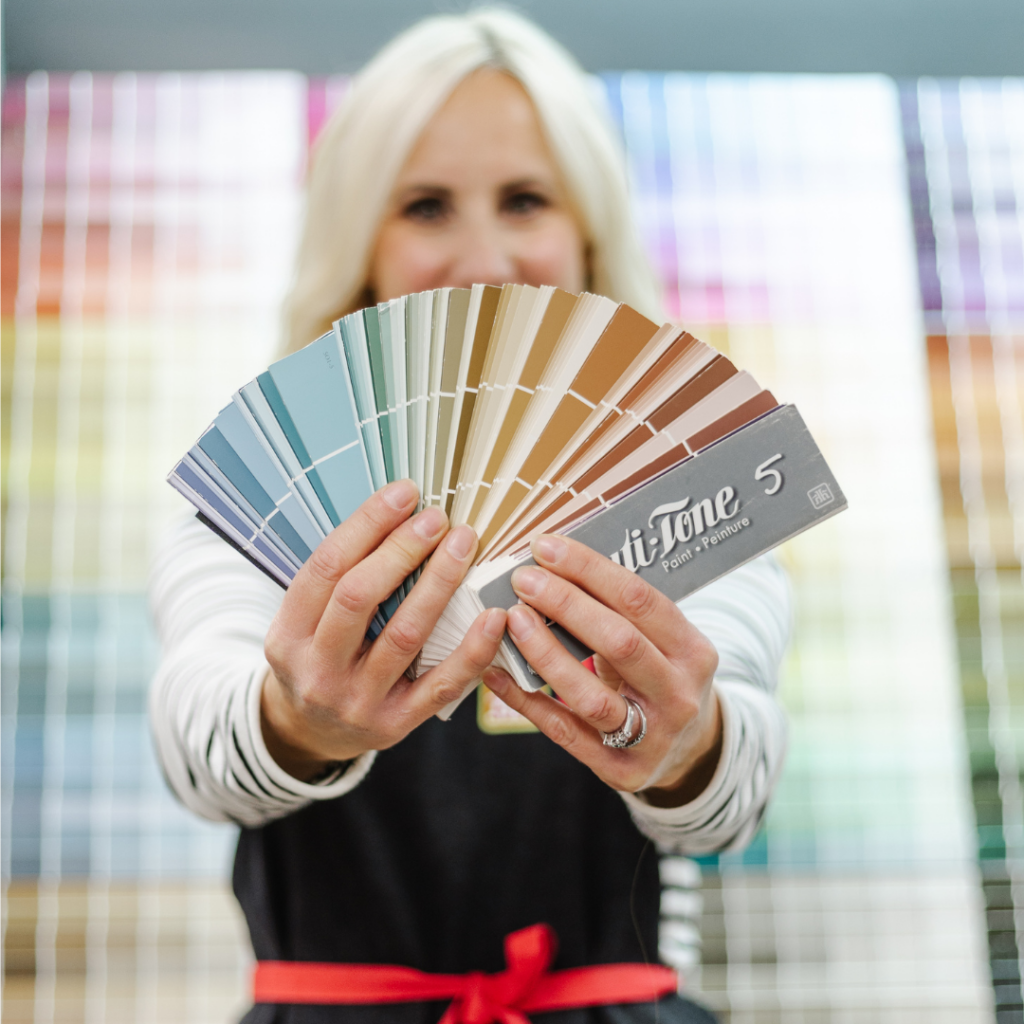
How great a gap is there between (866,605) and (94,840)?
13.8 ft

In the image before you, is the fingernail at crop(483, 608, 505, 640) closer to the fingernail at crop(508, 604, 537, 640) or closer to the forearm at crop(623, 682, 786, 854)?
the fingernail at crop(508, 604, 537, 640)

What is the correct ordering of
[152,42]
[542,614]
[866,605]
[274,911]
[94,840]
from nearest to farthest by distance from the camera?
[542,614]
[274,911]
[152,42]
[94,840]
[866,605]

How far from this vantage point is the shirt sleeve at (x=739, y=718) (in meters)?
0.81

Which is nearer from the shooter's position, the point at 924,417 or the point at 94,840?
the point at 94,840

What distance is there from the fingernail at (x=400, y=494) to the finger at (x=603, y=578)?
3.8 inches

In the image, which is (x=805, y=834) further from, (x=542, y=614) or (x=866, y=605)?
(x=542, y=614)

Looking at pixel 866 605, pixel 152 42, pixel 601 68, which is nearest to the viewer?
pixel 152 42

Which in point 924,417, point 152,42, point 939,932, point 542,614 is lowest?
point 939,932

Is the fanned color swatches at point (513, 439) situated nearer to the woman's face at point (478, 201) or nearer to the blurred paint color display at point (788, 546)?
the woman's face at point (478, 201)

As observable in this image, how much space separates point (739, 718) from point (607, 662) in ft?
0.64

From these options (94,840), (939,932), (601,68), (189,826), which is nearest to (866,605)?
(939,932)

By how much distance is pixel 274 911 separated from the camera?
958 millimetres

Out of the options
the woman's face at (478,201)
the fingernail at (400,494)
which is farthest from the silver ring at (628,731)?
the woman's face at (478,201)

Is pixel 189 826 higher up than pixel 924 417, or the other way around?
pixel 924 417
